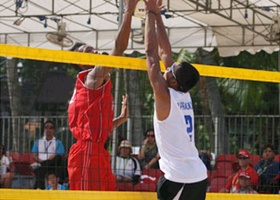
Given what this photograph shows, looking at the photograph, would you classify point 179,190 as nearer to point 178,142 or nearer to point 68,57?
point 178,142

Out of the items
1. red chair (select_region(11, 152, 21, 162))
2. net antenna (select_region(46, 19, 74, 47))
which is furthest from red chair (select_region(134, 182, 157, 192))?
net antenna (select_region(46, 19, 74, 47))

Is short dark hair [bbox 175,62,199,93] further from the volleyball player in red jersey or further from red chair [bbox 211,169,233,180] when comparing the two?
red chair [bbox 211,169,233,180]

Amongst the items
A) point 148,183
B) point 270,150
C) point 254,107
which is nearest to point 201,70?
point 148,183

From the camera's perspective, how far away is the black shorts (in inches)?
224

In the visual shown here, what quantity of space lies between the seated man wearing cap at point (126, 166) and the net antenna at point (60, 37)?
7098mm

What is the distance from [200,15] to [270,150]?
6215mm

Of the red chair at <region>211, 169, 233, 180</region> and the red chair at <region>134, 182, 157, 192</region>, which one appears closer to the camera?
the red chair at <region>134, 182, 157, 192</region>

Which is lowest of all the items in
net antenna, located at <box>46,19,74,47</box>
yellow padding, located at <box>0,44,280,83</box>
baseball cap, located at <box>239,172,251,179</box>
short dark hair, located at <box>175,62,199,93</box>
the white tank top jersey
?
baseball cap, located at <box>239,172,251,179</box>

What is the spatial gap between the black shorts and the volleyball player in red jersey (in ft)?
3.02

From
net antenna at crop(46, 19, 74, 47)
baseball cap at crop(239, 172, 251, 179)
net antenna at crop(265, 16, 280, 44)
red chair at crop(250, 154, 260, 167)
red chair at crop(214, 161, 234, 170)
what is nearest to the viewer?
baseball cap at crop(239, 172, 251, 179)

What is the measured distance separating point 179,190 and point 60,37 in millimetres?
13119

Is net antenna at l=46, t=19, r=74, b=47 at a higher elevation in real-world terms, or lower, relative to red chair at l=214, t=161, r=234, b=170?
higher

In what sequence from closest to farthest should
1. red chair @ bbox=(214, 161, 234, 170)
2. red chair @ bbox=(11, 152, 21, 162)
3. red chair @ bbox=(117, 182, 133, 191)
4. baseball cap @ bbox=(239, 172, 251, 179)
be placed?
red chair @ bbox=(117, 182, 133, 191) → baseball cap @ bbox=(239, 172, 251, 179) → red chair @ bbox=(214, 161, 234, 170) → red chair @ bbox=(11, 152, 21, 162)

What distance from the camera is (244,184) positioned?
11141mm
